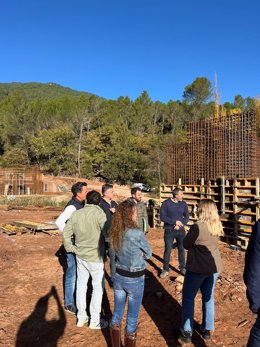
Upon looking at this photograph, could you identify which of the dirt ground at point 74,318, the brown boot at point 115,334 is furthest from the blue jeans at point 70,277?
the brown boot at point 115,334

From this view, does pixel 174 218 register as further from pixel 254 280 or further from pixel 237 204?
pixel 237 204

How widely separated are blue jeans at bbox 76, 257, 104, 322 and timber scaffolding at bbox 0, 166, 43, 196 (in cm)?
2495

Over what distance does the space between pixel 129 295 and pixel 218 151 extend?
30.5 ft

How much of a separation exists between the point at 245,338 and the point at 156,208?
881 centimetres

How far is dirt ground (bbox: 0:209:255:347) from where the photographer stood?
13.4ft

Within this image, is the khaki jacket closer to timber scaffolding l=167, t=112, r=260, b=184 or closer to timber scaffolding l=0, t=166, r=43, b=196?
timber scaffolding l=167, t=112, r=260, b=184

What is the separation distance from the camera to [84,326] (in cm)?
434

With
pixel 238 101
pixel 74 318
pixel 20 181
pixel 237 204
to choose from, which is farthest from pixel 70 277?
pixel 238 101

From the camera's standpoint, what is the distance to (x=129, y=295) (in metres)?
3.30

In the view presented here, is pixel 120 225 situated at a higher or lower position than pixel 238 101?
lower

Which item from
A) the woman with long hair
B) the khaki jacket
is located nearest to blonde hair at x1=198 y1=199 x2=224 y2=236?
the woman with long hair

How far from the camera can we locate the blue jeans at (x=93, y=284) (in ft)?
13.3

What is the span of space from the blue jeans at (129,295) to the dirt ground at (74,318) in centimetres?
78

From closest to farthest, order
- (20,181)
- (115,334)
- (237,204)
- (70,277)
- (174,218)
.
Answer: (115,334) → (70,277) → (174,218) → (237,204) → (20,181)
